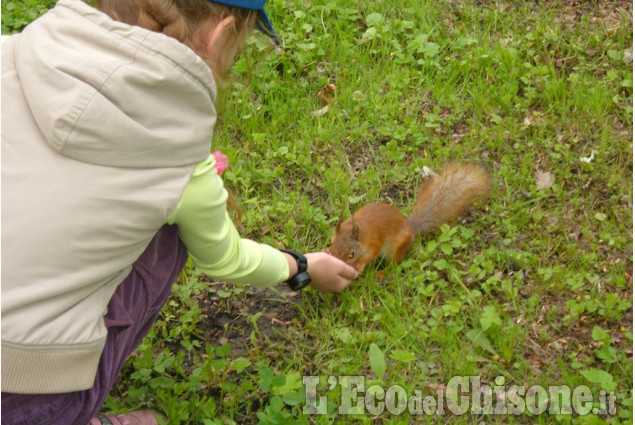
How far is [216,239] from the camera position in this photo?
195cm

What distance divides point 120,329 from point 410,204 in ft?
5.04

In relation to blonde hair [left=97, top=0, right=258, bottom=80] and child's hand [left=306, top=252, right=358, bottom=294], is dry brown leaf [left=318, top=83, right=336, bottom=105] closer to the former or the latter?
child's hand [left=306, top=252, right=358, bottom=294]

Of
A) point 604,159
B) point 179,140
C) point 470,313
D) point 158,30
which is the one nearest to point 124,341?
point 179,140

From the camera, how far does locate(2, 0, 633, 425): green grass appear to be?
250cm

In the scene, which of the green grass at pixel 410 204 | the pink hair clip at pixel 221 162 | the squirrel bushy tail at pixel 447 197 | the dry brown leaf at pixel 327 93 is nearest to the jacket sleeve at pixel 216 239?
the green grass at pixel 410 204

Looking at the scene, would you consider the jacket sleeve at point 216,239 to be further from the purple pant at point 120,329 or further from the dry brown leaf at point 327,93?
the dry brown leaf at point 327,93

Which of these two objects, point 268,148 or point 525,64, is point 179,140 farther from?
point 525,64

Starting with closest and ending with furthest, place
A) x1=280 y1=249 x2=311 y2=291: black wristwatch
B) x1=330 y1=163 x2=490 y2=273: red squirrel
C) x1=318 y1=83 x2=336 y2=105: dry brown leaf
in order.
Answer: x1=280 y1=249 x2=311 y2=291: black wristwatch, x1=330 y1=163 x2=490 y2=273: red squirrel, x1=318 y1=83 x2=336 y2=105: dry brown leaf

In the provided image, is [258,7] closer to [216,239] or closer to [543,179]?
[216,239]

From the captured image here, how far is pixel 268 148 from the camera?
3371 mm

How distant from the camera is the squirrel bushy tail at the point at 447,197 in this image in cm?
294

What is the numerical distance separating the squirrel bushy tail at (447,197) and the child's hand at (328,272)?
41 centimetres

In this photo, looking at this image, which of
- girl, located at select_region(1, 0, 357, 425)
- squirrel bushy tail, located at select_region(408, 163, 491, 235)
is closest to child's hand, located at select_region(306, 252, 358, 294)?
squirrel bushy tail, located at select_region(408, 163, 491, 235)

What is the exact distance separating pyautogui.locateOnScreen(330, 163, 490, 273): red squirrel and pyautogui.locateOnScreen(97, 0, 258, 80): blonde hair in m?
1.20
